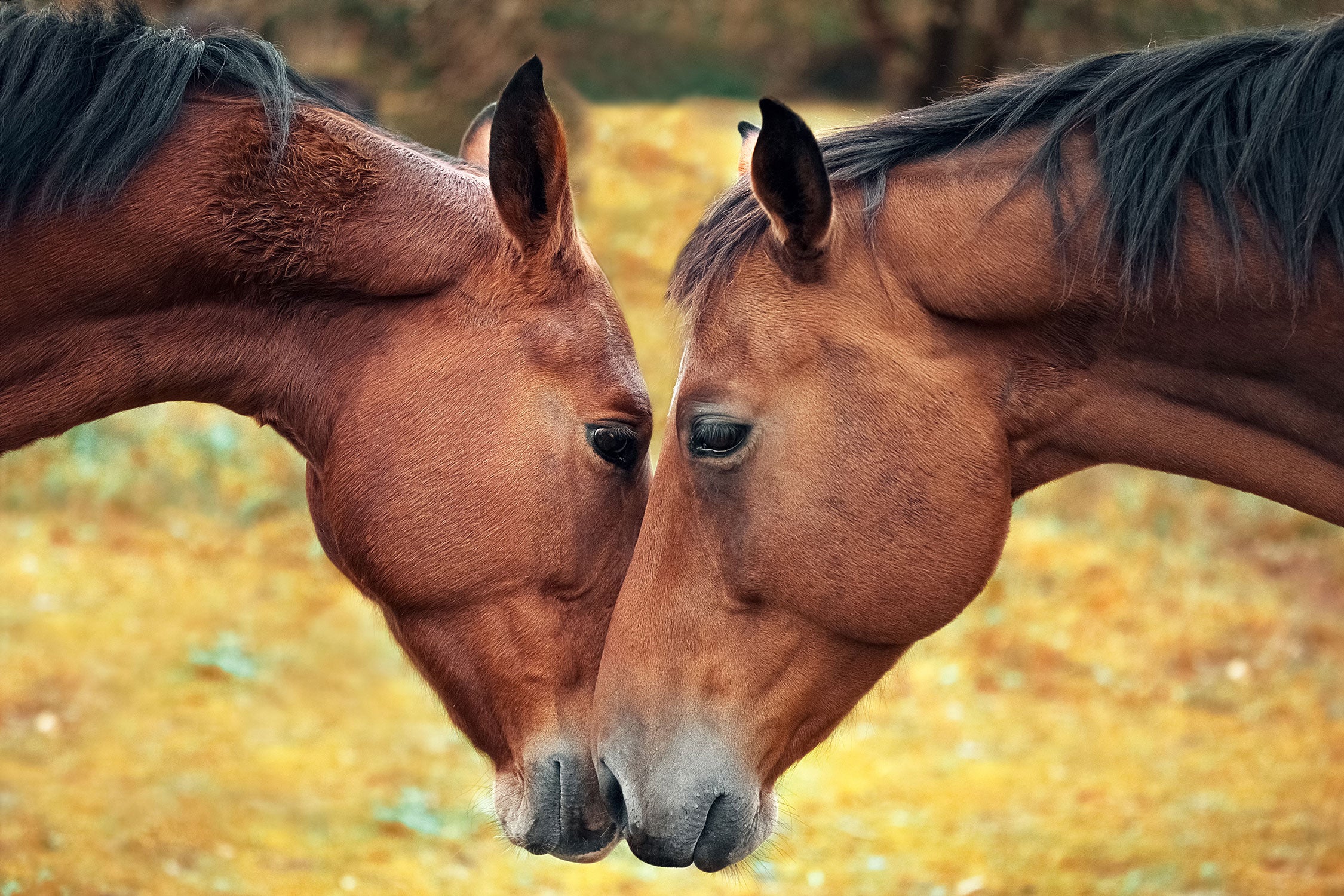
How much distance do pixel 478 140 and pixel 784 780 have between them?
3.83 metres

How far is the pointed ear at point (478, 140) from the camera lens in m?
3.72

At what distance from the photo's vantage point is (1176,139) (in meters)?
2.54

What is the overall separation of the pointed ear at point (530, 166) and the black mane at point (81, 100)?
54cm

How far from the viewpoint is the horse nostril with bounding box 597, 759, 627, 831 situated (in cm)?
292

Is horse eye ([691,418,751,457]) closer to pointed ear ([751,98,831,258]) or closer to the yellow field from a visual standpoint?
pointed ear ([751,98,831,258])

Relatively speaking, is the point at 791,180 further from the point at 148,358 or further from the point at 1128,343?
the point at 148,358

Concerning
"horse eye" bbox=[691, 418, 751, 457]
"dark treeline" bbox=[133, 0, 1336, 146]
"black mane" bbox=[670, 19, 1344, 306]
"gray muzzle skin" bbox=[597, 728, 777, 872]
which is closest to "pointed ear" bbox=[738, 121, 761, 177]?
"black mane" bbox=[670, 19, 1344, 306]

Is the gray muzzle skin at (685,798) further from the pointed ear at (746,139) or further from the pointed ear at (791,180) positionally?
the pointed ear at (746,139)

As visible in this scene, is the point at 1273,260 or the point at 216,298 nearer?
the point at 1273,260

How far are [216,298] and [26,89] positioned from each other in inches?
24.3

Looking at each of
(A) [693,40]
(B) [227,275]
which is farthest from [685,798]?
(A) [693,40]

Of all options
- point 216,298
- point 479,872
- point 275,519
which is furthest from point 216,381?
point 275,519

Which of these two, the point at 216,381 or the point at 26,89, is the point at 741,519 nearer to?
the point at 216,381

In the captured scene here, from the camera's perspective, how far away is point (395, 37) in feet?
33.9
